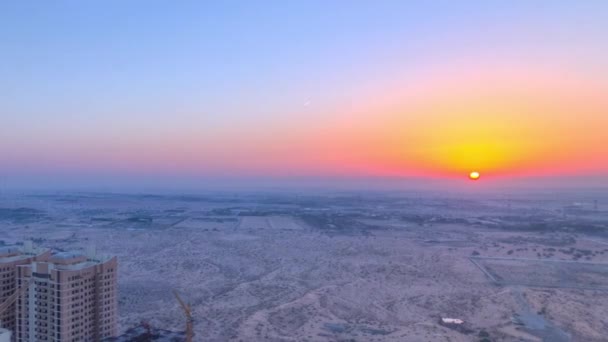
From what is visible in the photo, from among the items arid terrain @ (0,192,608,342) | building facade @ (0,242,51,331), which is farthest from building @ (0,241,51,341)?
arid terrain @ (0,192,608,342)

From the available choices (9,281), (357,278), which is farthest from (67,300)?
(357,278)

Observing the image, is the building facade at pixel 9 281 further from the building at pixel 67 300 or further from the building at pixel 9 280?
the building at pixel 67 300

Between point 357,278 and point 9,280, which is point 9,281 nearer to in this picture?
point 9,280

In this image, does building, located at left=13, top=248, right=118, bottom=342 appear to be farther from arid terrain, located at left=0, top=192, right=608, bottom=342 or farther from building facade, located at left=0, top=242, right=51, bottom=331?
arid terrain, located at left=0, top=192, right=608, bottom=342

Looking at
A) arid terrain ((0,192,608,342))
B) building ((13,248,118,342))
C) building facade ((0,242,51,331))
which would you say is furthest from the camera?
arid terrain ((0,192,608,342))

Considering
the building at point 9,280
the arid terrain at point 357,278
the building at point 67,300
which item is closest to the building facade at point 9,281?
the building at point 9,280
